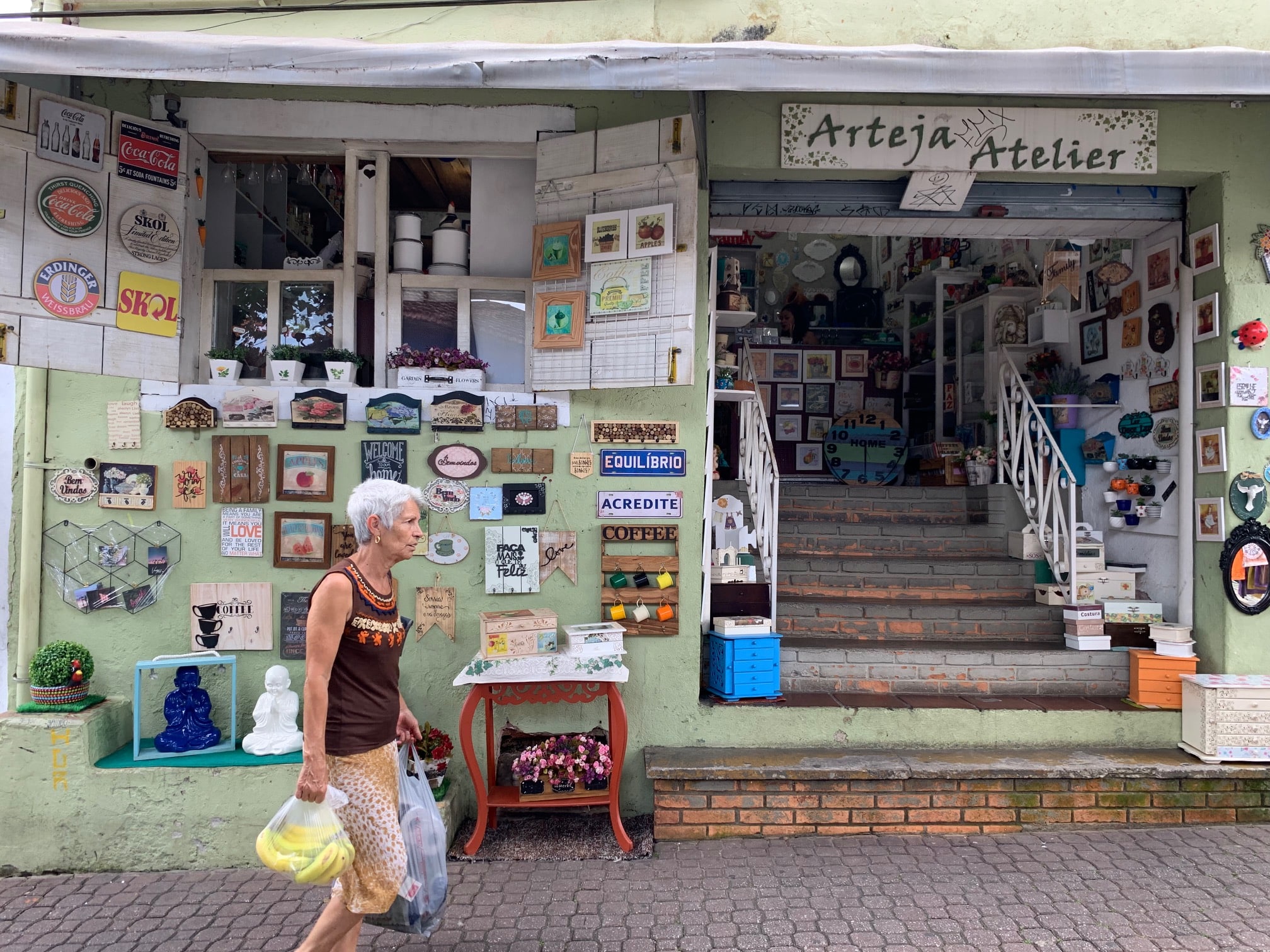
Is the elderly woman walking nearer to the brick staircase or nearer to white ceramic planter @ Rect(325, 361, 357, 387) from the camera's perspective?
white ceramic planter @ Rect(325, 361, 357, 387)

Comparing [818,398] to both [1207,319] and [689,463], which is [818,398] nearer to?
[1207,319]

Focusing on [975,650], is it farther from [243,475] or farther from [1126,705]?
[243,475]

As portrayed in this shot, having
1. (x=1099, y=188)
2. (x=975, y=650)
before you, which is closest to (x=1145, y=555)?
(x=975, y=650)

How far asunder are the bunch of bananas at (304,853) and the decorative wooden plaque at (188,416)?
2.91 metres

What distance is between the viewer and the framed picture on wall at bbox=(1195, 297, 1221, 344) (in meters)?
5.17

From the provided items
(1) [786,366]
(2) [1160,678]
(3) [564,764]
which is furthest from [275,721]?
(1) [786,366]

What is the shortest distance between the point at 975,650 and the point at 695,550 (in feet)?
7.27

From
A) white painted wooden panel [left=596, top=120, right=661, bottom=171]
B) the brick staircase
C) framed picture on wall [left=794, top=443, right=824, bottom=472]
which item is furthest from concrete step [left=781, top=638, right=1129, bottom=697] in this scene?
framed picture on wall [left=794, top=443, right=824, bottom=472]

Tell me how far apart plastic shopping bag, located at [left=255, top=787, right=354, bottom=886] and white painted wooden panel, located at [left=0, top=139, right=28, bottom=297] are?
10.9 feet

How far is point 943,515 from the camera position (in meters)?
7.57

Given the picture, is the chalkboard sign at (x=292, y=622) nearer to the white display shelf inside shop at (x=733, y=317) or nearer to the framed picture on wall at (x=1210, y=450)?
the white display shelf inside shop at (x=733, y=317)

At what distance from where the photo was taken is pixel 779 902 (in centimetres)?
387

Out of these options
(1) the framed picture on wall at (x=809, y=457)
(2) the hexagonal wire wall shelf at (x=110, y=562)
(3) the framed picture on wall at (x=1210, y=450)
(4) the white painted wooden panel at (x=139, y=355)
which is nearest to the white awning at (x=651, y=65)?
(4) the white painted wooden panel at (x=139, y=355)

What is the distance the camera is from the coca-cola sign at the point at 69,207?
14.2 feet
